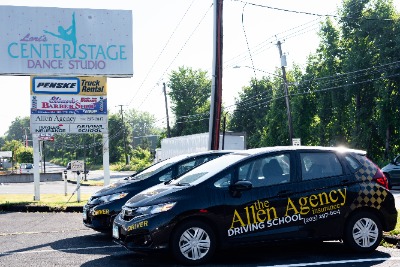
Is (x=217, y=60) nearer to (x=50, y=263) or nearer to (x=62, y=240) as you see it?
(x=62, y=240)

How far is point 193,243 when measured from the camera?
7332 millimetres

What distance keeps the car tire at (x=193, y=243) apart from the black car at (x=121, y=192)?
241 cm

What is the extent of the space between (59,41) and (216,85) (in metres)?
6.09

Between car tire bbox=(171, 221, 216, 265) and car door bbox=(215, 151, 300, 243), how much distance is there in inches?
10.0

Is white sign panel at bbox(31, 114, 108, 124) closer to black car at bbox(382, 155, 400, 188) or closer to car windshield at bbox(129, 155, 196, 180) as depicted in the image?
car windshield at bbox(129, 155, 196, 180)

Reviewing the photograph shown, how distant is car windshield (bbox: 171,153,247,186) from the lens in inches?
305

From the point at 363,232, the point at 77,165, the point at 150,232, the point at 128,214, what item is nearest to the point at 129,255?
the point at 128,214

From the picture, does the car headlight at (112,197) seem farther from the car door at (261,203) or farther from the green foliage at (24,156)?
the green foliage at (24,156)

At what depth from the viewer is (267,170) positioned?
7824 millimetres

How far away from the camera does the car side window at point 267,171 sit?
771 cm

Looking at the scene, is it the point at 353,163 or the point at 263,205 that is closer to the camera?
the point at 263,205

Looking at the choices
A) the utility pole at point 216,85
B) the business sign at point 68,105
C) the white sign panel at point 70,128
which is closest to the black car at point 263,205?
the utility pole at point 216,85

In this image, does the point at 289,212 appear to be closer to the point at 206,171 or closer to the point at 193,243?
the point at 206,171

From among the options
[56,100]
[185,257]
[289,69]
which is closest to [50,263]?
[185,257]
